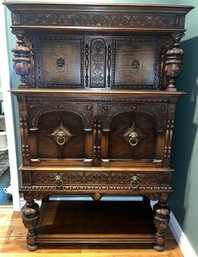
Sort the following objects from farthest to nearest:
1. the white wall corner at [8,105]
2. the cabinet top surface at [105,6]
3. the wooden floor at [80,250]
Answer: the white wall corner at [8,105]
the wooden floor at [80,250]
the cabinet top surface at [105,6]

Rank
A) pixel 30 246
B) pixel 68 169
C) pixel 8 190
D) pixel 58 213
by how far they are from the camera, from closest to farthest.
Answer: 1. pixel 68 169
2. pixel 30 246
3. pixel 58 213
4. pixel 8 190

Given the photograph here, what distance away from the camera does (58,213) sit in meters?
1.92

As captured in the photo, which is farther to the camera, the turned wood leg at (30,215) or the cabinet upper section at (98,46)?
the turned wood leg at (30,215)

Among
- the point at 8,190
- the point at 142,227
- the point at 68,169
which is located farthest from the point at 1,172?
the point at 142,227

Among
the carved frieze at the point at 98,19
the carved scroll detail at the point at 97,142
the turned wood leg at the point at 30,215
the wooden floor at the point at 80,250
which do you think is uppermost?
the carved frieze at the point at 98,19

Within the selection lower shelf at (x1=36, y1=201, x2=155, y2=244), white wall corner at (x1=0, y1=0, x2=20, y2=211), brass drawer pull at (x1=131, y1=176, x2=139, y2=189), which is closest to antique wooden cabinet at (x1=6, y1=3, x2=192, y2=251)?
brass drawer pull at (x1=131, y1=176, x2=139, y2=189)

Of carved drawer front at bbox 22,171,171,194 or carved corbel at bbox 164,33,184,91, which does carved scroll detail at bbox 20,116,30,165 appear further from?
carved corbel at bbox 164,33,184,91

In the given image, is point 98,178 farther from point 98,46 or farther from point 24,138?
point 98,46

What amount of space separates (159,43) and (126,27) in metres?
0.29

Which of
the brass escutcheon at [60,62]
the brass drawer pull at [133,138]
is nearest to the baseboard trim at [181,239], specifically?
the brass drawer pull at [133,138]

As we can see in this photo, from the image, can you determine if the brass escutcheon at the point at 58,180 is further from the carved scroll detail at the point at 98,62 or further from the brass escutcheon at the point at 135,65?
the brass escutcheon at the point at 135,65

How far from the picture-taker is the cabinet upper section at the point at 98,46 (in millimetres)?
1351

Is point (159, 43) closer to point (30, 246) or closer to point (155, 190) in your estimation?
point (155, 190)

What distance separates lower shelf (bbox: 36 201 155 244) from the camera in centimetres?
166
